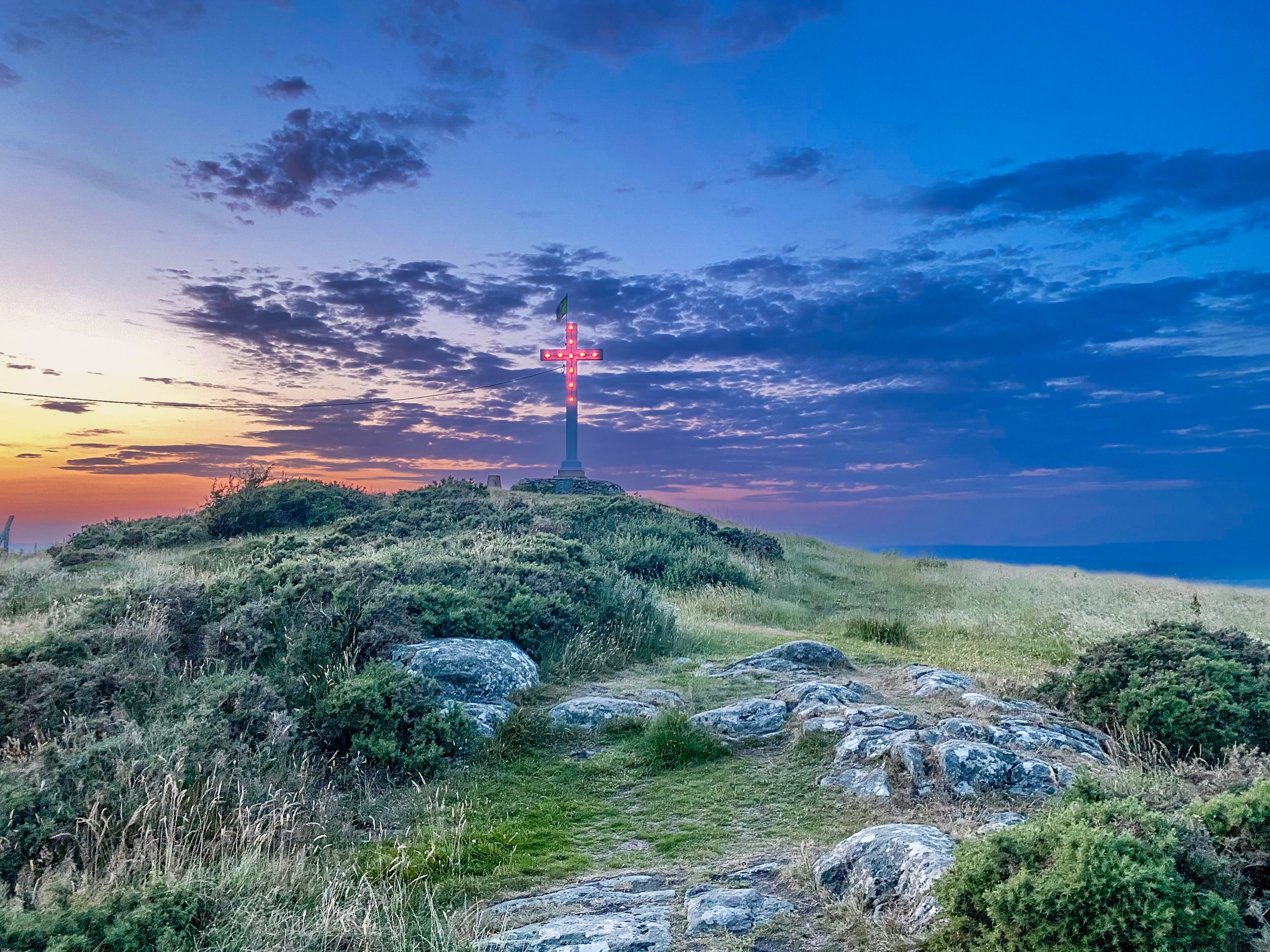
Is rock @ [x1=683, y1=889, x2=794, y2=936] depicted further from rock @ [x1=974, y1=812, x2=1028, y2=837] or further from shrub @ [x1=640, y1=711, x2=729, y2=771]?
shrub @ [x1=640, y1=711, x2=729, y2=771]

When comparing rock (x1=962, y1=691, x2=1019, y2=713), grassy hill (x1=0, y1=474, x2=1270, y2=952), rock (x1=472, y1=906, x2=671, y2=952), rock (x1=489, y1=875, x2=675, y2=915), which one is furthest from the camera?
rock (x1=962, y1=691, x2=1019, y2=713)

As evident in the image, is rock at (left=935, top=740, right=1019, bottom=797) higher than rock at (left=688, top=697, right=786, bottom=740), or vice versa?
rock at (left=935, top=740, right=1019, bottom=797)

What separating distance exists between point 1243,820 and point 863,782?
2891mm

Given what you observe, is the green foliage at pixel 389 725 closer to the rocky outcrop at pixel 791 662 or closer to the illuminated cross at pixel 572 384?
the rocky outcrop at pixel 791 662

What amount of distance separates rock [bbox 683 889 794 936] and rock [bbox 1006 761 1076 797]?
2.41 metres

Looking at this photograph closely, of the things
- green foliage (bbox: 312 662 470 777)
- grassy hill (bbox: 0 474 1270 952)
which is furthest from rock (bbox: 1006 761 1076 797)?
green foliage (bbox: 312 662 470 777)

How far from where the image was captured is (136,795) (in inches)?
222

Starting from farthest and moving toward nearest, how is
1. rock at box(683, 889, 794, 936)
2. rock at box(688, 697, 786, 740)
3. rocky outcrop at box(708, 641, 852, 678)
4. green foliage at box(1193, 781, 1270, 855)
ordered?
rocky outcrop at box(708, 641, 852, 678), rock at box(688, 697, 786, 740), rock at box(683, 889, 794, 936), green foliage at box(1193, 781, 1270, 855)

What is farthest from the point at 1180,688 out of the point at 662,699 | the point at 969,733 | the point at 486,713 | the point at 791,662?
the point at 486,713

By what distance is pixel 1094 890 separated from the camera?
3404 mm

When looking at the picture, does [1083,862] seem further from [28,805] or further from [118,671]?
[118,671]

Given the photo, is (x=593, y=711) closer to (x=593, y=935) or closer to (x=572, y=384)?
(x=593, y=935)

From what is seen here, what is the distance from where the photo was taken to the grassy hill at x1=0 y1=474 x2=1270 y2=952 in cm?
469

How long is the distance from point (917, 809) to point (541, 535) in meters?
10.9
